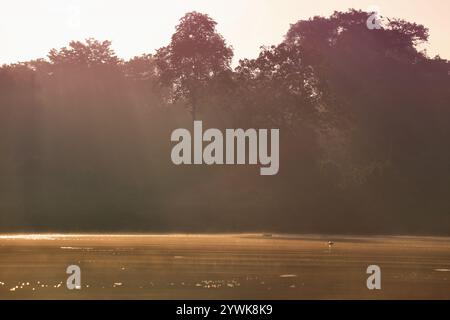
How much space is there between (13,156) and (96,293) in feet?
329

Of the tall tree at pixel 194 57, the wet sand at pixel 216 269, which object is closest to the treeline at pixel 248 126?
the tall tree at pixel 194 57

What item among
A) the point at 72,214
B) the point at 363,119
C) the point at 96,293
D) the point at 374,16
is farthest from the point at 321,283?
the point at 374,16

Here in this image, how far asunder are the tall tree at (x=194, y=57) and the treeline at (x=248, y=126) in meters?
0.16

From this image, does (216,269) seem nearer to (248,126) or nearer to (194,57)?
(248,126)

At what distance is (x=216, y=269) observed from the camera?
179ft

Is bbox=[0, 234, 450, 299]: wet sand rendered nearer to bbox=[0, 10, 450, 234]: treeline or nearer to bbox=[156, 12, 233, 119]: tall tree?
bbox=[0, 10, 450, 234]: treeline

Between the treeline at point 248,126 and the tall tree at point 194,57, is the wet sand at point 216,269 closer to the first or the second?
the treeline at point 248,126

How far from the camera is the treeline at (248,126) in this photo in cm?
12350

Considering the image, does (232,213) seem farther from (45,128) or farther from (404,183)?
(45,128)

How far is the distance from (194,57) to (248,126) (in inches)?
644

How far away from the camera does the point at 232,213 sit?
4875 inches

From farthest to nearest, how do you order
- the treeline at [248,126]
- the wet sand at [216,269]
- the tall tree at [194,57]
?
1. the tall tree at [194,57]
2. the treeline at [248,126]
3. the wet sand at [216,269]

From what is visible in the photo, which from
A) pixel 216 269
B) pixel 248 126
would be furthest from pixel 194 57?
pixel 216 269

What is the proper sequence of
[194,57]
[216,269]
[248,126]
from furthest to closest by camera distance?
[194,57]
[248,126]
[216,269]
